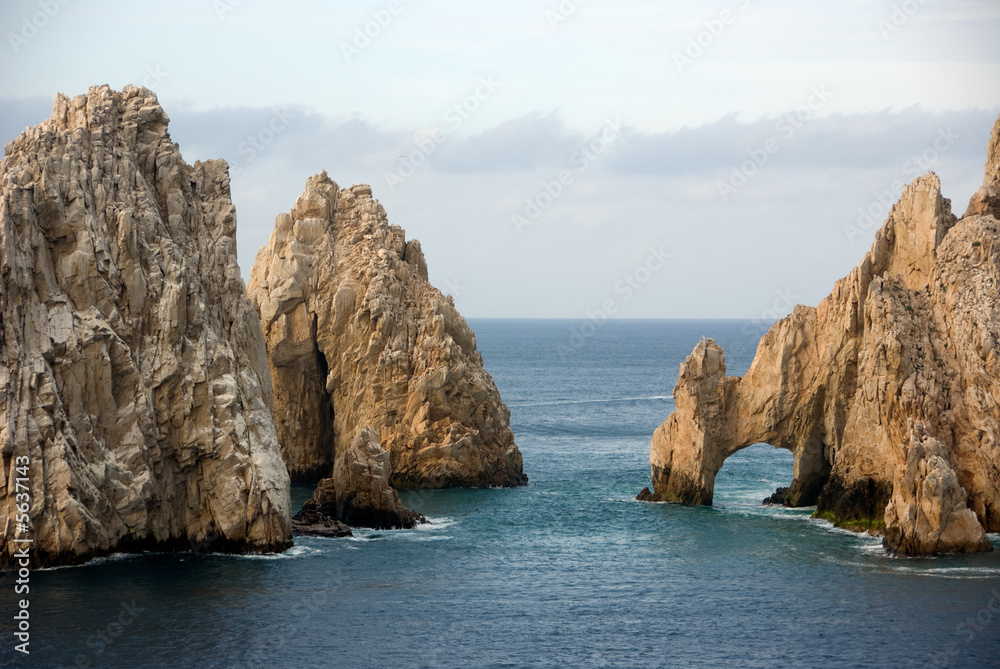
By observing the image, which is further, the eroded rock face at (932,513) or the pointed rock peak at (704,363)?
the pointed rock peak at (704,363)

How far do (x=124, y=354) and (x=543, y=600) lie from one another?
A: 22.5m

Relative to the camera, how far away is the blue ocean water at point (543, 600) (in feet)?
145

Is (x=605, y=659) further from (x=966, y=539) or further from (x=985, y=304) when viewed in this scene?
(x=985, y=304)

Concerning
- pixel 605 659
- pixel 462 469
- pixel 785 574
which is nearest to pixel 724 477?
pixel 462 469

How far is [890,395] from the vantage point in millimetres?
63250

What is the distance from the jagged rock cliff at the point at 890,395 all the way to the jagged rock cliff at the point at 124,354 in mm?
27125

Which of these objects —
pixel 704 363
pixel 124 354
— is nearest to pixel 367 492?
pixel 124 354

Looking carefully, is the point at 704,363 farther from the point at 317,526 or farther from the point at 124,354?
the point at 124,354

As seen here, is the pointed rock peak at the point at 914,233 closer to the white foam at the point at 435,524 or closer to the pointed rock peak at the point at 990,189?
the pointed rock peak at the point at 990,189

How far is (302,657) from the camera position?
43.7 m

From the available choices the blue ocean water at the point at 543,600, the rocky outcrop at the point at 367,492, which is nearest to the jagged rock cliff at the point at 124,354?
the blue ocean water at the point at 543,600

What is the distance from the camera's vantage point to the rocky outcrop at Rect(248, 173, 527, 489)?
271 ft

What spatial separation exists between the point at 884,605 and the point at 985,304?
21650mm

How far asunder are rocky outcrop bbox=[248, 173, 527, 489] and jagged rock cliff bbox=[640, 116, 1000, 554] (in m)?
14.2
